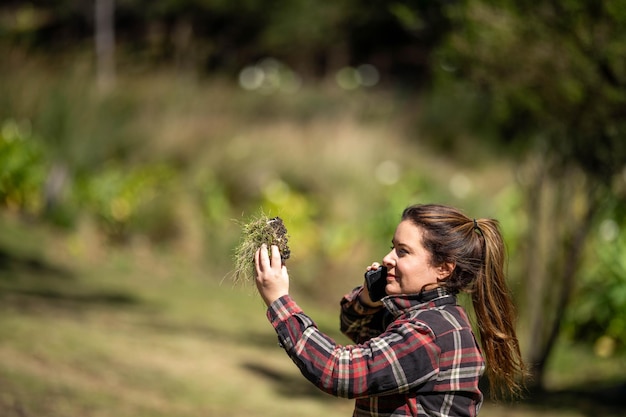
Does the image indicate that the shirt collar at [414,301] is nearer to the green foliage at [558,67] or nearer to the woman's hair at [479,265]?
the woman's hair at [479,265]

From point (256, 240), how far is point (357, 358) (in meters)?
0.45

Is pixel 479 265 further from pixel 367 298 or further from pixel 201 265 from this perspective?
pixel 201 265

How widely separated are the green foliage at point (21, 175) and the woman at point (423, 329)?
8.09 meters

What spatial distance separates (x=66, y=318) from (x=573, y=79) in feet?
13.6

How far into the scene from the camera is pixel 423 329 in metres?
2.57

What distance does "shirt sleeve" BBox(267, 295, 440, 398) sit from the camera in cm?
249

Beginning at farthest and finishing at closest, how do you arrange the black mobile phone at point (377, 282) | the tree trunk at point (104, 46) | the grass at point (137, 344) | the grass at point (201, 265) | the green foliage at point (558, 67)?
1. the tree trunk at point (104, 46)
2. the green foliage at point (558, 67)
3. the grass at point (201, 265)
4. the grass at point (137, 344)
5. the black mobile phone at point (377, 282)

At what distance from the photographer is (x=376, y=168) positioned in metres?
12.4

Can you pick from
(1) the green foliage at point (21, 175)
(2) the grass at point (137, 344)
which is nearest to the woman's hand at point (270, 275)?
(2) the grass at point (137, 344)

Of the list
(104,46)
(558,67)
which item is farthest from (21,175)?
(104,46)

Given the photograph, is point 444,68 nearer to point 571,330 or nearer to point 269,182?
point 571,330

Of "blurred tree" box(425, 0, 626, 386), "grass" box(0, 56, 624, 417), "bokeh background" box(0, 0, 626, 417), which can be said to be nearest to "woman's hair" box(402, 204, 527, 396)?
A: "bokeh background" box(0, 0, 626, 417)

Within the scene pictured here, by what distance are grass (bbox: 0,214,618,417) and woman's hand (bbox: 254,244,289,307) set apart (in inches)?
67.1

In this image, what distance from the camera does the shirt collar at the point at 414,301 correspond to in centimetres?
270
